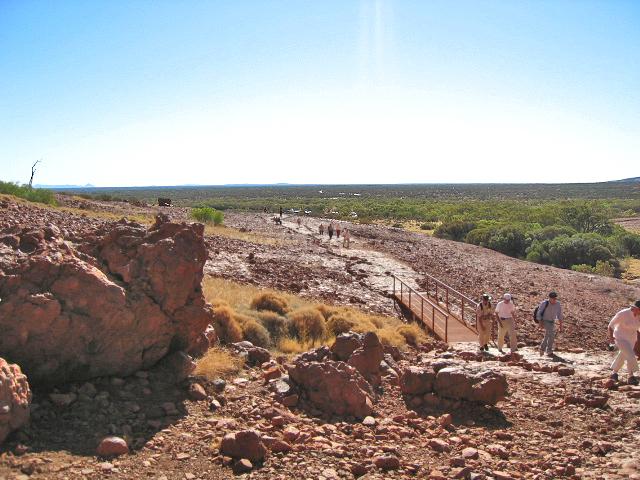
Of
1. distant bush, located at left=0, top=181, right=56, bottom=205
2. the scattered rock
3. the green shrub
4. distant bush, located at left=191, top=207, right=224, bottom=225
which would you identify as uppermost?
distant bush, located at left=0, top=181, right=56, bottom=205

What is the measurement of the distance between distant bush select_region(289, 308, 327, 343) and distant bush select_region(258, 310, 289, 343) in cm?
22

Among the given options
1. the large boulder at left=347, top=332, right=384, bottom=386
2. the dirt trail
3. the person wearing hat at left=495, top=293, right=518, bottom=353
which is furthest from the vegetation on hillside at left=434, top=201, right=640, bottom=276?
the large boulder at left=347, top=332, right=384, bottom=386

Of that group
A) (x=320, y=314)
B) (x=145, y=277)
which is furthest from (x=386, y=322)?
(x=145, y=277)

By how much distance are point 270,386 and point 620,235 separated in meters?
42.5

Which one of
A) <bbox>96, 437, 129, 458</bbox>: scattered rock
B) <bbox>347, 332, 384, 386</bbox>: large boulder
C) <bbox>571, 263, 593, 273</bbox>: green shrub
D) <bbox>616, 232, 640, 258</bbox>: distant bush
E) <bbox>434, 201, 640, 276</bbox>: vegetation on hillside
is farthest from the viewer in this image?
<bbox>616, 232, 640, 258</bbox>: distant bush

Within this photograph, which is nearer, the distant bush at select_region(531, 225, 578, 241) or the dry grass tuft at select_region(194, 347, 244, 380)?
the dry grass tuft at select_region(194, 347, 244, 380)

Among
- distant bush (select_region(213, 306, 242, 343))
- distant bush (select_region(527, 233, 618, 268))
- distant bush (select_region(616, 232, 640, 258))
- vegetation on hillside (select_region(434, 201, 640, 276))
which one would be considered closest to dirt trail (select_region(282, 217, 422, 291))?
distant bush (select_region(213, 306, 242, 343))

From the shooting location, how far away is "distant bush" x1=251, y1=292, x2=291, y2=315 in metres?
14.4

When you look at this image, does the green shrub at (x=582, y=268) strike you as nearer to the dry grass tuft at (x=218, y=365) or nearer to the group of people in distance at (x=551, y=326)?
the group of people in distance at (x=551, y=326)

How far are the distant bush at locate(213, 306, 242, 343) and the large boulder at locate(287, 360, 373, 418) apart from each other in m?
2.89

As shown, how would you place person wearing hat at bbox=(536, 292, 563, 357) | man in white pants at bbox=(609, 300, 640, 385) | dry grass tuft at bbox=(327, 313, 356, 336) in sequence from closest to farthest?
man in white pants at bbox=(609, 300, 640, 385), person wearing hat at bbox=(536, 292, 563, 357), dry grass tuft at bbox=(327, 313, 356, 336)

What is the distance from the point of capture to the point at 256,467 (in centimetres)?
594

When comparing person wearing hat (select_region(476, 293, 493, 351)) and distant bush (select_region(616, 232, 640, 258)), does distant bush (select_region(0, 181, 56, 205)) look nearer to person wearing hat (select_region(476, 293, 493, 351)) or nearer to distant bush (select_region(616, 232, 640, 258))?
person wearing hat (select_region(476, 293, 493, 351))

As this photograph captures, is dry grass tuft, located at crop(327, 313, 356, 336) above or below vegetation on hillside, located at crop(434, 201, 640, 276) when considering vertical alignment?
below
